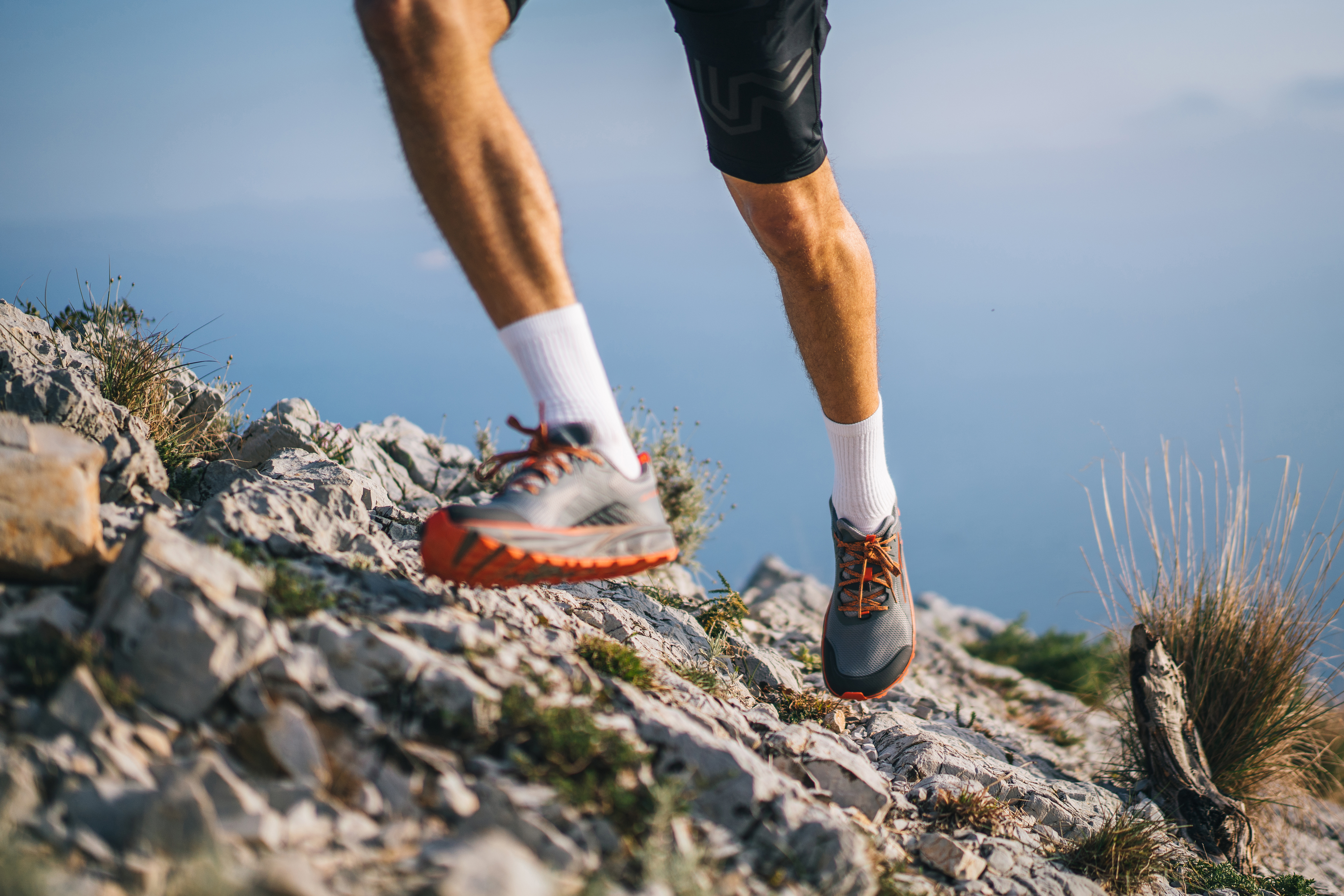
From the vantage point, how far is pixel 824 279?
2.39 meters

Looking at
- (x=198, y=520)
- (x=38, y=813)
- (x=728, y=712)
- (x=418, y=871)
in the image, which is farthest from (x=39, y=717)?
(x=728, y=712)

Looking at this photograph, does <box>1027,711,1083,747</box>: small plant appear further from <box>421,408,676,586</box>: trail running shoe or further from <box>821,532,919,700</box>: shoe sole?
<box>421,408,676,586</box>: trail running shoe

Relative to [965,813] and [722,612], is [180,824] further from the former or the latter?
[722,612]

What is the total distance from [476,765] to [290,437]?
2.34m

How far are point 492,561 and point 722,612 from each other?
60.1 inches

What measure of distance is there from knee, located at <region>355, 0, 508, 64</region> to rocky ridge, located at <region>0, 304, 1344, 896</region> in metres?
1.09

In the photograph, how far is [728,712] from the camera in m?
1.97

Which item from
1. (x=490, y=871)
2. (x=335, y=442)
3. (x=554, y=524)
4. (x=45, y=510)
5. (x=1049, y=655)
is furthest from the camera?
(x=1049, y=655)

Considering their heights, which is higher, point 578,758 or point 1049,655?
point 578,758

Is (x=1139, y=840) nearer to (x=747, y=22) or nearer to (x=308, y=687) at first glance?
(x=308, y=687)

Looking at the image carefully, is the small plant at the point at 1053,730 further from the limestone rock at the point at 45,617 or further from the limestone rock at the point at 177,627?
the limestone rock at the point at 45,617

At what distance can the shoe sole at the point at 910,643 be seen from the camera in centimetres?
262

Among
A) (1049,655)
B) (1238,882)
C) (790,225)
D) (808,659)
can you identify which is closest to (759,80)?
(790,225)

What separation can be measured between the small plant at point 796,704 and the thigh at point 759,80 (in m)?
1.64
